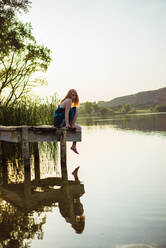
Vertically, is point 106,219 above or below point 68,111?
below

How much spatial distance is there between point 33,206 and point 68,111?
3.66 m

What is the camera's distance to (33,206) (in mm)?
4887

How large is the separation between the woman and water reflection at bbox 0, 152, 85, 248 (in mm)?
1710

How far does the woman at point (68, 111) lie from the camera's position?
805 centimetres

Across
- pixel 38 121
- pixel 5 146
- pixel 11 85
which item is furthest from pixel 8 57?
pixel 5 146

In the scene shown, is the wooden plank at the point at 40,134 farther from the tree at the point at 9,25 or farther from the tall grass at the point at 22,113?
the tree at the point at 9,25

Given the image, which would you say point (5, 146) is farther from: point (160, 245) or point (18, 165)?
point (160, 245)

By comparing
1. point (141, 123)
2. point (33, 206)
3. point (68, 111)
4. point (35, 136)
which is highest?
point (68, 111)

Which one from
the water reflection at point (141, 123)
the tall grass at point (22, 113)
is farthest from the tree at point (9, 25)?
the water reflection at point (141, 123)

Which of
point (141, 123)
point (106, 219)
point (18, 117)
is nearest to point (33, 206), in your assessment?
point (106, 219)

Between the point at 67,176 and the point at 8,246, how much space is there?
4.39 metres

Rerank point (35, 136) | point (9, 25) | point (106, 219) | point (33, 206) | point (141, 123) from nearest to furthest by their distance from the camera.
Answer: point (106, 219) < point (33, 206) < point (35, 136) < point (9, 25) < point (141, 123)

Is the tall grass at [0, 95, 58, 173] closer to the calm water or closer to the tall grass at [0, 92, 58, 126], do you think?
the tall grass at [0, 92, 58, 126]

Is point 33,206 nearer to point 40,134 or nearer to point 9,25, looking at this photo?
point 40,134
